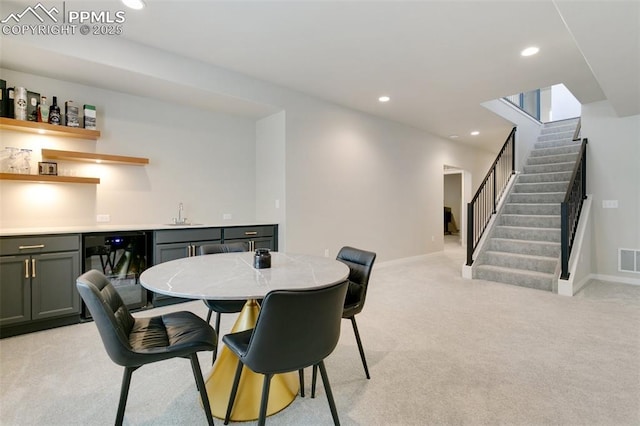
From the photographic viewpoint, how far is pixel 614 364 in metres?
2.30

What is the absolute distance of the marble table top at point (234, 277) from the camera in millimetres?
1451

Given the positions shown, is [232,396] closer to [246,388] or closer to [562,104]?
[246,388]

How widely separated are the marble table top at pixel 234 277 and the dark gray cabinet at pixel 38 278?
166cm

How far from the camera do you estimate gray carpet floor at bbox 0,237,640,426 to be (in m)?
1.75

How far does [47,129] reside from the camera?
3.14m

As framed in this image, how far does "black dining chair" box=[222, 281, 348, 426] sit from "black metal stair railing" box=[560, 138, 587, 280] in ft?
13.1

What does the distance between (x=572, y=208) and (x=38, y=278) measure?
6.46 meters

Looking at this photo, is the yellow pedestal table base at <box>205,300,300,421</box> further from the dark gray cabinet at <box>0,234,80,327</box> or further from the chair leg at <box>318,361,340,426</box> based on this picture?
the dark gray cabinet at <box>0,234,80,327</box>

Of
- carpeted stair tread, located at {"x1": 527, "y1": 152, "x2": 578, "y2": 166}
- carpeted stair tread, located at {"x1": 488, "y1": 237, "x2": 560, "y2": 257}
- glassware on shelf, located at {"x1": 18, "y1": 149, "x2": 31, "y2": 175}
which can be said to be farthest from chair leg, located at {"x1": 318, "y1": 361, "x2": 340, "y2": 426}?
carpeted stair tread, located at {"x1": 527, "y1": 152, "x2": 578, "y2": 166}

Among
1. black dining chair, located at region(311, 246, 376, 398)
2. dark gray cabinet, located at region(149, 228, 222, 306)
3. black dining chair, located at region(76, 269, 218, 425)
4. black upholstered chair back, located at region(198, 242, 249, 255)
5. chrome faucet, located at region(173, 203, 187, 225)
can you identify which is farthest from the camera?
chrome faucet, located at region(173, 203, 187, 225)

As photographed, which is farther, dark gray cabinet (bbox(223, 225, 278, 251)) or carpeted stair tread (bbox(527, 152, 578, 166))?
carpeted stair tread (bbox(527, 152, 578, 166))

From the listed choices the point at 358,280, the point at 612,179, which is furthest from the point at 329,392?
the point at 612,179

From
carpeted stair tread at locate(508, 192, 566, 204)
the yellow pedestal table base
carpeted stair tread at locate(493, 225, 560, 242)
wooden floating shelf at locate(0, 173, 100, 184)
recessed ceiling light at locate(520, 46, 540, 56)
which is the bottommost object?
the yellow pedestal table base

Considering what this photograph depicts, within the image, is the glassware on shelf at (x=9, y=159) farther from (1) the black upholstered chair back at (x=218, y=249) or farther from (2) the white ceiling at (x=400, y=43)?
(1) the black upholstered chair back at (x=218, y=249)
